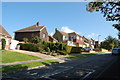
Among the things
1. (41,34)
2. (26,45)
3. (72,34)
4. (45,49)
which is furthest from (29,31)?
(72,34)

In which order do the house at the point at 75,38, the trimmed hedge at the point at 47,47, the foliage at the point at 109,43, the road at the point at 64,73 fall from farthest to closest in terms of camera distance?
the foliage at the point at 109,43 → the house at the point at 75,38 → the trimmed hedge at the point at 47,47 → the road at the point at 64,73

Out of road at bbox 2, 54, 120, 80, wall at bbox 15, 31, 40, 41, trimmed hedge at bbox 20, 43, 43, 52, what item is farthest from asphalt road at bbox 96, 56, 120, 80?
wall at bbox 15, 31, 40, 41

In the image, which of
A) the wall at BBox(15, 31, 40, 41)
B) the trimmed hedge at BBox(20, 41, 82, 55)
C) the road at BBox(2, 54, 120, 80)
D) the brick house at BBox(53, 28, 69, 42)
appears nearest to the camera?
the road at BBox(2, 54, 120, 80)

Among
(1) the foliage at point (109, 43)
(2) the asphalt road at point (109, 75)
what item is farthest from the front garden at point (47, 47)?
(1) the foliage at point (109, 43)

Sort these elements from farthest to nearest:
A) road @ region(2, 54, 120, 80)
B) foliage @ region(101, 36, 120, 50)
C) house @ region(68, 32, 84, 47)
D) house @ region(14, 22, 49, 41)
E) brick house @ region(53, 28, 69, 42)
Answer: foliage @ region(101, 36, 120, 50), house @ region(68, 32, 84, 47), brick house @ region(53, 28, 69, 42), house @ region(14, 22, 49, 41), road @ region(2, 54, 120, 80)

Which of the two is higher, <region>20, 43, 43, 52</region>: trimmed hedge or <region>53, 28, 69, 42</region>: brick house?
<region>53, 28, 69, 42</region>: brick house

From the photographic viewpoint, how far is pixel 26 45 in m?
28.9

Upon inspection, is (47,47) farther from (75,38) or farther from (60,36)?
(75,38)

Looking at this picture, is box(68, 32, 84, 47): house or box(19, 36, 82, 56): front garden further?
box(68, 32, 84, 47): house

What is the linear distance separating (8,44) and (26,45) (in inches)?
160

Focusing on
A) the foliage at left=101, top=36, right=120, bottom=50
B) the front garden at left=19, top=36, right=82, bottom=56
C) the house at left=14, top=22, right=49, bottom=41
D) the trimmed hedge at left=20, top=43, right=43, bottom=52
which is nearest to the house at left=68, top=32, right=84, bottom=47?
the house at left=14, top=22, right=49, bottom=41

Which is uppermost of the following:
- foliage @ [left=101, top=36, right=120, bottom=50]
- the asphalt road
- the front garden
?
foliage @ [left=101, top=36, right=120, bottom=50]

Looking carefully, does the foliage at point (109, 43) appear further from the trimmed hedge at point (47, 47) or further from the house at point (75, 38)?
the trimmed hedge at point (47, 47)

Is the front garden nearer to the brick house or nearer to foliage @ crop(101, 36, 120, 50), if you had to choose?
the brick house
